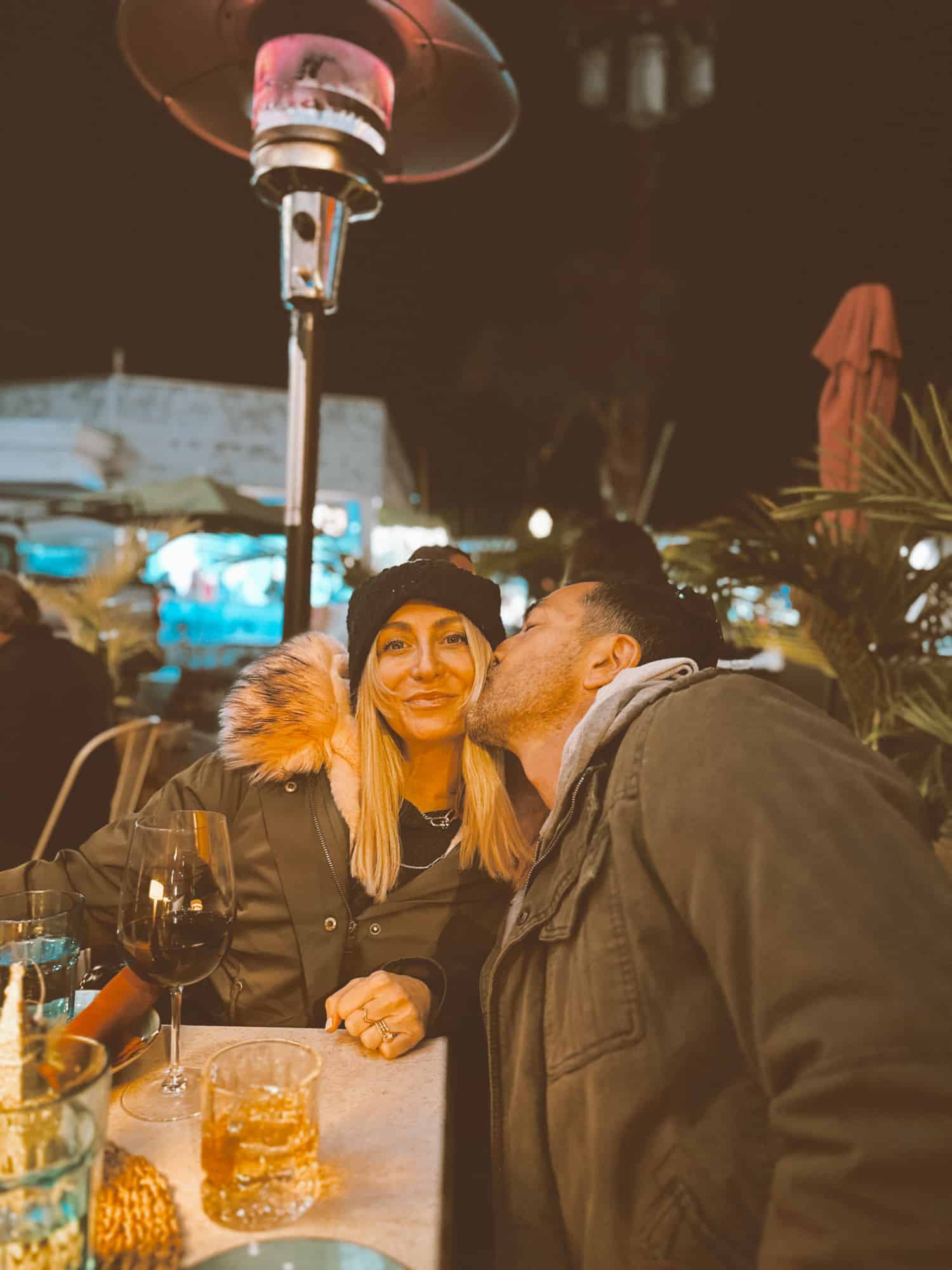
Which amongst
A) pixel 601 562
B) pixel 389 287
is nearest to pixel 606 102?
pixel 389 287

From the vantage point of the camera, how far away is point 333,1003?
137 centimetres

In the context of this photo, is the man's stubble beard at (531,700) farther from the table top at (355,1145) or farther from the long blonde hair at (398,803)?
the table top at (355,1145)

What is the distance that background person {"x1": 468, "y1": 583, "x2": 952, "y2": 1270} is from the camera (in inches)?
30.9

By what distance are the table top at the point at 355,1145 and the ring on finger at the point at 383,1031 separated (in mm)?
31

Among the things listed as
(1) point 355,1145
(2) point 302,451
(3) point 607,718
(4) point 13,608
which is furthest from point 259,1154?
(4) point 13,608

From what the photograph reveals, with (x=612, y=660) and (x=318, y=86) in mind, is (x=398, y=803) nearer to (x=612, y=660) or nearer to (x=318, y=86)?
(x=612, y=660)

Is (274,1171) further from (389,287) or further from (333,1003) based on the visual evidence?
(389,287)

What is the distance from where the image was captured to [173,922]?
114 centimetres

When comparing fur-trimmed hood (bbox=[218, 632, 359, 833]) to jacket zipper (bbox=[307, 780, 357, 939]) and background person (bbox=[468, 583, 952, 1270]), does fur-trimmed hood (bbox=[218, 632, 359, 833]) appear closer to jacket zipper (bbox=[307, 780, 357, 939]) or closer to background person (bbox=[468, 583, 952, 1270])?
jacket zipper (bbox=[307, 780, 357, 939])

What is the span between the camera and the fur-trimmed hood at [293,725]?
1.91m

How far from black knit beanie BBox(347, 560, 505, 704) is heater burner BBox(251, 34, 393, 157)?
1.16 meters

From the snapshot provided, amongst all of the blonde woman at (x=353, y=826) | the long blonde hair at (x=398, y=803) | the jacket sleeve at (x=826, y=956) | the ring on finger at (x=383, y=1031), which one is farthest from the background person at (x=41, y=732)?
the jacket sleeve at (x=826, y=956)

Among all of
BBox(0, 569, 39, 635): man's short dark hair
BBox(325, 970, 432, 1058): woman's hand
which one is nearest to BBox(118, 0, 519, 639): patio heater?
BBox(325, 970, 432, 1058): woman's hand

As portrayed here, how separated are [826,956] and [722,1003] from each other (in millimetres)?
300
